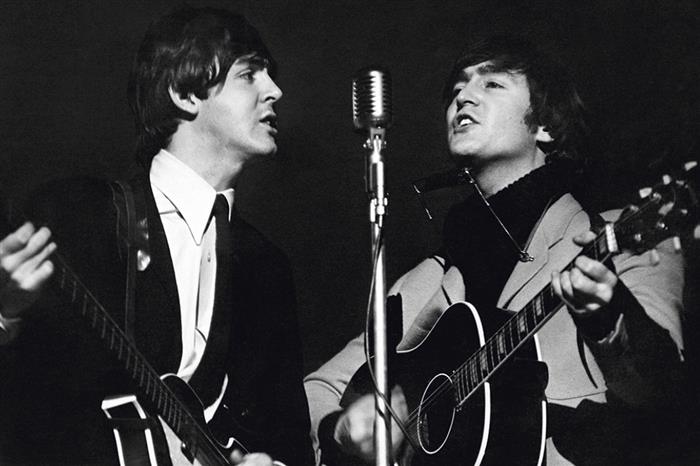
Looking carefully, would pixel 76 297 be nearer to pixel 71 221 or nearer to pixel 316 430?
pixel 71 221

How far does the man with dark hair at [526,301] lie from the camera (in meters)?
1.87

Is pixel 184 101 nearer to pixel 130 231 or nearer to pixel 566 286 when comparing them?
pixel 130 231

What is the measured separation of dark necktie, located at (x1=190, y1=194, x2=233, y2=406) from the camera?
2.06 m

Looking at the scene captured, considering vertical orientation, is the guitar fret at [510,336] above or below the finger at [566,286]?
below

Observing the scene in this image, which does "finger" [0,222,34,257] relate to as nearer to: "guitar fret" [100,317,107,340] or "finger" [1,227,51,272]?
"finger" [1,227,51,272]

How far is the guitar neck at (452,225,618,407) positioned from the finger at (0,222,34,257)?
36.0 inches

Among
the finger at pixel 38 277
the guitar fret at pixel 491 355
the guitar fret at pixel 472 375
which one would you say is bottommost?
the guitar fret at pixel 472 375

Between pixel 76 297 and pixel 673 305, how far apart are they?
1.23m

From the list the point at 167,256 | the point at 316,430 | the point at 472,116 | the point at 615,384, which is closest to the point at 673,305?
the point at 615,384

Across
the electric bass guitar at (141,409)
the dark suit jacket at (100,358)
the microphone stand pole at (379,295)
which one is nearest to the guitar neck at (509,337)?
the microphone stand pole at (379,295)

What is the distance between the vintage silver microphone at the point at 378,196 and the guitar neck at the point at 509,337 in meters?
0.35

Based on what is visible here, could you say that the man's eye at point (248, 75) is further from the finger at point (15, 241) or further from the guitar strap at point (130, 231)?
the finger at point (15, 241)

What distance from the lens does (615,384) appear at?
1.94 metres

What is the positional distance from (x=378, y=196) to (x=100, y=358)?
722 mm
